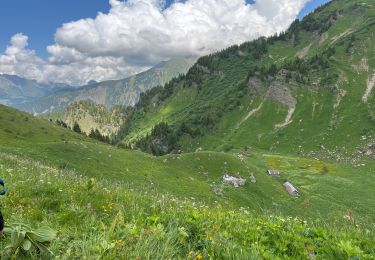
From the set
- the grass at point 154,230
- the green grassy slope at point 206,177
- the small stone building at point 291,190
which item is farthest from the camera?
the small stone building at point 291,190

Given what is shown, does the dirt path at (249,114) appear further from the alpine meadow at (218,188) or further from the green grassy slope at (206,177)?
the green grassy slope at (206,177)

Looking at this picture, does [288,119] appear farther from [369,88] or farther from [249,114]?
[369,88]

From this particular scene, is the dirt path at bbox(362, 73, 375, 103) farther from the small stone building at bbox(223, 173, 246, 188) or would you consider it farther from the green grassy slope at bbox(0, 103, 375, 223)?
the small stone building at bbox(223, 173, 246, 188)

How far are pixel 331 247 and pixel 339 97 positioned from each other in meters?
181

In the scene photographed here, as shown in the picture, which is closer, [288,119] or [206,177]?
[206,177]

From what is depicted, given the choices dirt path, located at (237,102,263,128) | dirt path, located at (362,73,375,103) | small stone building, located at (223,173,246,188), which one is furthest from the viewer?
dirt path, located at (237,102,263,128)

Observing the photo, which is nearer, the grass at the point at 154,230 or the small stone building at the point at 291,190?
the grass at the point at 154,230

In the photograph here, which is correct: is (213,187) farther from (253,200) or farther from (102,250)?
(102,250)

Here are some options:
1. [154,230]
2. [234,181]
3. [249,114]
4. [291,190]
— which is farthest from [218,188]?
[249,114]

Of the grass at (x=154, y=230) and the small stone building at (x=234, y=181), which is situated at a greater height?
the grass at (x=154, y=230)

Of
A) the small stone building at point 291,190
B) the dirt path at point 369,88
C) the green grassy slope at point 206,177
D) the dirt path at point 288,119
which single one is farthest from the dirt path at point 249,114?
the small stone building at point 291,190

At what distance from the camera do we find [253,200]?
5225 centimetres

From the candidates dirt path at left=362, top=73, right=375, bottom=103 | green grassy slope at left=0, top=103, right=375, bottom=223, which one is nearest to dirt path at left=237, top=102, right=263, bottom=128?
dirt path at left=362, top=73, right=375, bottom=103

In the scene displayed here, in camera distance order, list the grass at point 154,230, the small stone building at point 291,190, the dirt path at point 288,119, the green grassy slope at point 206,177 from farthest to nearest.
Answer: the dirt path at point 288,119 < the small stone building at point 291,190 < the green grassy slope at point 206,177 < the grass at point 154,230
